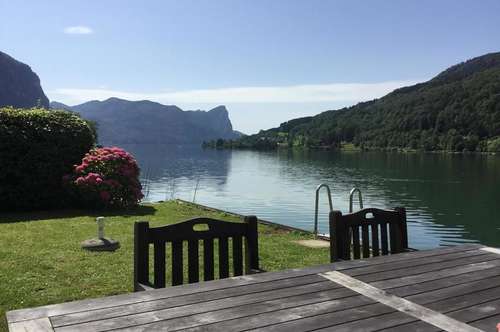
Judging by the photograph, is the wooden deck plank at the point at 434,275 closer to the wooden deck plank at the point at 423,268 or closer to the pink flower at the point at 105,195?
the wooden deck plank at the point at 423,268

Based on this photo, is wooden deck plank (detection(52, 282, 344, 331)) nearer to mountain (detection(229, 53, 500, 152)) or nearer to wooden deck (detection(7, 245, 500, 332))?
wooden deck (detection(7, 245, 500, 332))

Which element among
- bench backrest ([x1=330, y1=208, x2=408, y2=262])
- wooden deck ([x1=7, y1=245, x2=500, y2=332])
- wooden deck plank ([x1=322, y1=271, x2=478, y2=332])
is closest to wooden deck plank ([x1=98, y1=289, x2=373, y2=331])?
wooden deck ([x1=7, y1=245, x2=500, y2=332])

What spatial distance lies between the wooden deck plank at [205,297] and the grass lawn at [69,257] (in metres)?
2.53

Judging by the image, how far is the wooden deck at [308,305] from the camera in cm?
278

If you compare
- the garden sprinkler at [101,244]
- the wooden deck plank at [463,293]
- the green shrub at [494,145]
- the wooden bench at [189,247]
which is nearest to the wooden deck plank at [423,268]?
the wooden deck plank at [463,293]

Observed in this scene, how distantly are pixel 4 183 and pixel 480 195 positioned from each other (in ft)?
98.9

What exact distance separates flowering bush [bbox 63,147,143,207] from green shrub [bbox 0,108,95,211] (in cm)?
57

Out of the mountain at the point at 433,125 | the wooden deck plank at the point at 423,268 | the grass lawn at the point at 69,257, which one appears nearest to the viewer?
the wooden deck plank at the point at 423,268

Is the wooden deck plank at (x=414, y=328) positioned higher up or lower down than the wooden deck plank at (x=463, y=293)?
lower down

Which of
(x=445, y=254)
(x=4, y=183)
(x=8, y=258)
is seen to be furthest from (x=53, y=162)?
(x=445, y=254)

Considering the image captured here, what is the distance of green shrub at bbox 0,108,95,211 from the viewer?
1420 cm

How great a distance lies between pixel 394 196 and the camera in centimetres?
3266

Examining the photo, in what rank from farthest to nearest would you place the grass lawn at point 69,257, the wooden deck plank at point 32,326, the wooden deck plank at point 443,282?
the grass lawn at point 69,257
the wooden deck plank at point 443,282
the wooden deck plank at point 32,326

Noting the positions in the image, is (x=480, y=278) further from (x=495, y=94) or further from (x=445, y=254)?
(x=495, y=94)
